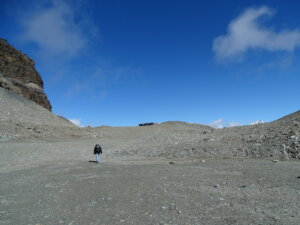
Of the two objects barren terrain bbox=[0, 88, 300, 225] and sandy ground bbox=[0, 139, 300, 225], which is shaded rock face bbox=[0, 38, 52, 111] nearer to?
barren terrain bbox=[0, 88, 300, 225]

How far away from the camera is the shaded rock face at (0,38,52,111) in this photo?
6258 centimetres

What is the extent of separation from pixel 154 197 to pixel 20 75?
71.9 meters

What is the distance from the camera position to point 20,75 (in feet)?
224

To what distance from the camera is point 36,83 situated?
240ft

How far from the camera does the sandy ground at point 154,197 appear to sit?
6.13 m

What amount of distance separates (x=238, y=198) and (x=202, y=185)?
212 centimetres

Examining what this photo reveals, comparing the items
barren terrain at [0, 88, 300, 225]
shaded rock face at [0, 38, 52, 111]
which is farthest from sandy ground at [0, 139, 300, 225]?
shaded rock face at [0, 38, 52, 111]

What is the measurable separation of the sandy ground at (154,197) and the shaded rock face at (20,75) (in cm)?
5770

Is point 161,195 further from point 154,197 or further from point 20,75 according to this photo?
point 20,75

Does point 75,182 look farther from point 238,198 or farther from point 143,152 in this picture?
point 143,152

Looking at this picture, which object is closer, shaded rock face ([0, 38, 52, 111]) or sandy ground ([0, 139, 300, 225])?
sandy ground ([0, 139, 300, 225])

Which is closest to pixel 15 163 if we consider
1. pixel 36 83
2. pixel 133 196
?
pixel 133 196

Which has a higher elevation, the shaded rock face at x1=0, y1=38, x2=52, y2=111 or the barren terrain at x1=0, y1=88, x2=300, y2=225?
the shaded rock face at x1=0, y1=38, x2=52, y2=111

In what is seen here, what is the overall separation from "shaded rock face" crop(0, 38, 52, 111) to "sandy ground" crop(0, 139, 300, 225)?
5770cm
